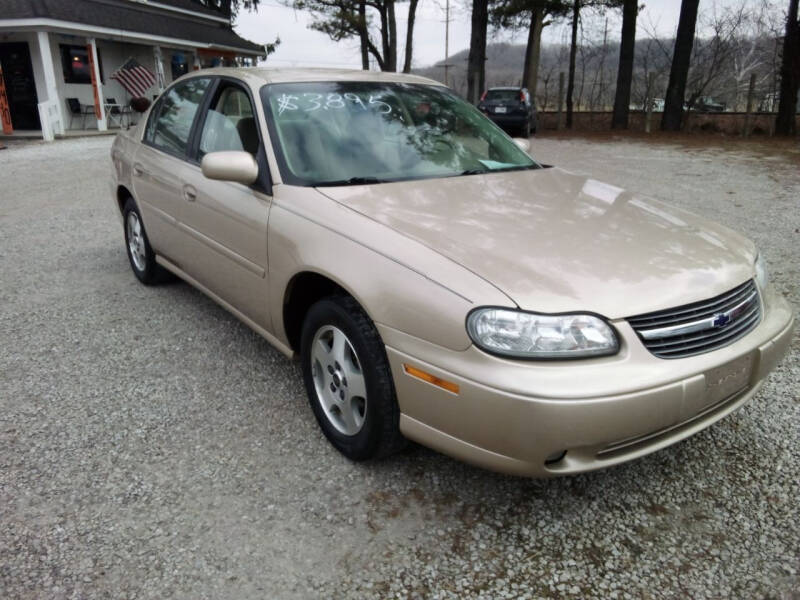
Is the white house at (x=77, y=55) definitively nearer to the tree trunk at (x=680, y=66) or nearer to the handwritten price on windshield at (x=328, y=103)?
the tree trunk at (x=680, y=66)

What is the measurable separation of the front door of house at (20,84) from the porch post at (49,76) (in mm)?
882

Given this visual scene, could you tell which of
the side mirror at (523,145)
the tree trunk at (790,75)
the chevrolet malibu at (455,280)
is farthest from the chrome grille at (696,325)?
the tree trunk at (790,75)

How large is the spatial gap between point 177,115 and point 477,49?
62.6 feet

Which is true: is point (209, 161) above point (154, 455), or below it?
above

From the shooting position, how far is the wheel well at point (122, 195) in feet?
16.2

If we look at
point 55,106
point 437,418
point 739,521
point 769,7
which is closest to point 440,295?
point 437,418

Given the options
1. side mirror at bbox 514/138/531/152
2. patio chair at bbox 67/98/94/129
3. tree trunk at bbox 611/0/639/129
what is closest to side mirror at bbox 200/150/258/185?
side mirror at bbox 514/138/531/152

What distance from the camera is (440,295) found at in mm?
2131

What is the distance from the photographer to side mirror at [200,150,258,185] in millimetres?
2920

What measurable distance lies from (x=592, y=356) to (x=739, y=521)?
3.05 ft

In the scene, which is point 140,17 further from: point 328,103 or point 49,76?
point 328,103

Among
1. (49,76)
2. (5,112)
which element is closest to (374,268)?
(49,76)

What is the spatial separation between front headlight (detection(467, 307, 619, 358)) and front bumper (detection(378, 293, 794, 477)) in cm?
3

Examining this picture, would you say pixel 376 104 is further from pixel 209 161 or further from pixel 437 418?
pixel 437 418
